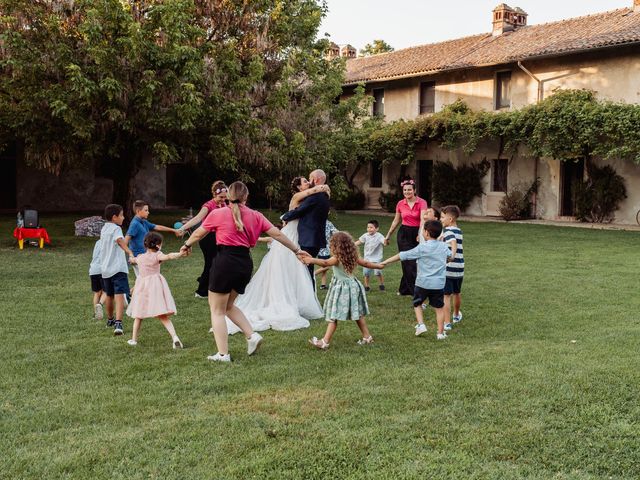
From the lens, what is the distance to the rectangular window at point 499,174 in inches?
1120

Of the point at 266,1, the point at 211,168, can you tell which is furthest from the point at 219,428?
the point at 211,168

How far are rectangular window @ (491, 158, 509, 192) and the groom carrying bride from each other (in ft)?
69.1

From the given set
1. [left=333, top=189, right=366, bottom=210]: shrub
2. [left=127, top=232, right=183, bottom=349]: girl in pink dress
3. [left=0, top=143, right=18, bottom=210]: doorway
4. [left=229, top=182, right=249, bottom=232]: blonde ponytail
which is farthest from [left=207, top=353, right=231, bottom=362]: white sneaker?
[left=333, top=189, right=366, bottom=210]: shrub

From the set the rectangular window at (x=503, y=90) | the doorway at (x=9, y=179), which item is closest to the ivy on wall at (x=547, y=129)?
the rectangular window at (x=503, y=90)

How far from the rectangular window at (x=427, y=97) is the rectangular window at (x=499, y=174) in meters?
3.85

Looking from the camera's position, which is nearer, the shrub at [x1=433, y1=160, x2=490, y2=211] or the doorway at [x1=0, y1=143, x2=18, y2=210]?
the doorway at [x1=0, y1=143, x2=18, y2=210]

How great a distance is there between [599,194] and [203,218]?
1901cm

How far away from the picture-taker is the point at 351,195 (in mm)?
32906

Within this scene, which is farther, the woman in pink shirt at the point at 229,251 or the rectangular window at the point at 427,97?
the rectangular window at the point at 427,97

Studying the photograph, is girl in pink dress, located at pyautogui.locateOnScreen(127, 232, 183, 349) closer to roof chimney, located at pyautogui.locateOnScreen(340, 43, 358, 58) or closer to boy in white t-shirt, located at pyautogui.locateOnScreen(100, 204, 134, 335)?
boy in white t-shirt, located at pyautogui.locateOnScreen(100, 204, 134, 335)

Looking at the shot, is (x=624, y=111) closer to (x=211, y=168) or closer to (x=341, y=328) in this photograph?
(x=211, y=168)

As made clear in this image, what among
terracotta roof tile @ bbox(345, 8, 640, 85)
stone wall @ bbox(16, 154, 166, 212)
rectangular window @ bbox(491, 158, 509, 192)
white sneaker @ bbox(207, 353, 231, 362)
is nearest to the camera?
white sneaker @ bbox(207, 353, 231, 362)

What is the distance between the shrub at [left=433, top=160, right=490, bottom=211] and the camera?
28.9m

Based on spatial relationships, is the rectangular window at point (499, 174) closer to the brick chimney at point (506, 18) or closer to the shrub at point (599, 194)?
the shrub at point (599, 194)
